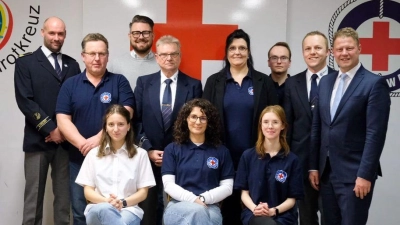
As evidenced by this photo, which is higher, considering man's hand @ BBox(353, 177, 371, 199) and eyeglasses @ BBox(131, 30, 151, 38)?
eyeglasses @ BBox(131, 30, 151, 38)

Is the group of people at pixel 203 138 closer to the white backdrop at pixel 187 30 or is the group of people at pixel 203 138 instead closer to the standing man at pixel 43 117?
the standing man at pixel 43 117

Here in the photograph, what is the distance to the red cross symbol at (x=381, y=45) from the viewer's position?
3377mm

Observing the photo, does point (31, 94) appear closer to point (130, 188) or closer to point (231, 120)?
point (130, 188)

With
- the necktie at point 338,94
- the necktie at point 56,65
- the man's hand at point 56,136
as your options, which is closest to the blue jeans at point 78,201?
the man's hand at point 56,136

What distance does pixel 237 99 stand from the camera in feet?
8.38

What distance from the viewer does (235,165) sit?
8.49 ft

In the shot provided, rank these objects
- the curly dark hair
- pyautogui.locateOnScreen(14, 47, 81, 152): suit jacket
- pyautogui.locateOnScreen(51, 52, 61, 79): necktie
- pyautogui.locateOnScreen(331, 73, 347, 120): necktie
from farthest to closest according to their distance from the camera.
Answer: pyautogui.locateOnScreen(51, 52, 61, 79): necktie → pyautogui.locateOnScreen(14, 47, 81, 152): suit jacket → the curly dark hair → pyautogui.locateOnScreen(331, 73, 347, 120): necktie

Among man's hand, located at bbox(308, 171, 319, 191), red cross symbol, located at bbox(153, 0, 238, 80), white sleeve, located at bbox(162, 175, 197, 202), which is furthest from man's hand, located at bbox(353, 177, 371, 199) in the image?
red cross symbol, located at bbox(153, 0, 238, 80)

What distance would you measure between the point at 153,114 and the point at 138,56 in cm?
59

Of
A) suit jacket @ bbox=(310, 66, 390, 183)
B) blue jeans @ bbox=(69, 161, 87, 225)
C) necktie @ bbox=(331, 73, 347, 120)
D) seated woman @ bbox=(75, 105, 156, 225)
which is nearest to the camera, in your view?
suit jacket @ bbox=(310, 66, 390, 183)

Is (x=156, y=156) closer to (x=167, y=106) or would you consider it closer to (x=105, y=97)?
(x=167, y=106)

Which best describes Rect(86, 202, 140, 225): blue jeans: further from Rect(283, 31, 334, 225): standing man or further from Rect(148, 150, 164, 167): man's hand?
Rect(283, 31, 334, 225): standing man

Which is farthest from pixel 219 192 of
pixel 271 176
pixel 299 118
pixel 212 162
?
pixel 299 118

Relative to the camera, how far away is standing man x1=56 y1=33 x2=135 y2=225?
8.34ft
